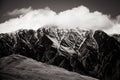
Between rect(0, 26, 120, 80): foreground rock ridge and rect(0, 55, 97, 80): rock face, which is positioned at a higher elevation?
rect(0, 26, 120, 80): foreground rock ridge

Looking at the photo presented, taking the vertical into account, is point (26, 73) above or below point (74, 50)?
below

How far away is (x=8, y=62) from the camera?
5113 inches

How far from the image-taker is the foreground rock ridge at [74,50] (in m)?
148

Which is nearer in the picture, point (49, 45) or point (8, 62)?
point (8, 62)

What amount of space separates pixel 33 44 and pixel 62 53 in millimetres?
33009

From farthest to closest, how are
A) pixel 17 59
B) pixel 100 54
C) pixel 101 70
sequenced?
pixel 100 54, pixel 101 70, pixel 17 59

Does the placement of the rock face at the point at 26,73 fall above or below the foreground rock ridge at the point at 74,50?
below

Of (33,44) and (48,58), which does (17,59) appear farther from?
(33,44)

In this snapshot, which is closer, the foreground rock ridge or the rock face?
the rock face

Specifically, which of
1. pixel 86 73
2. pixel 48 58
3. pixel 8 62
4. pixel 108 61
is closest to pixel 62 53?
pixel 48 58

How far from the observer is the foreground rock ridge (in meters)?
148

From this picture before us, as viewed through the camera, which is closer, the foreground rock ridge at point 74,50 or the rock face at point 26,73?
the rock face at point 26,73

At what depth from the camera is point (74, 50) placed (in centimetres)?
17762

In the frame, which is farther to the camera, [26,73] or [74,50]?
[74,50]
